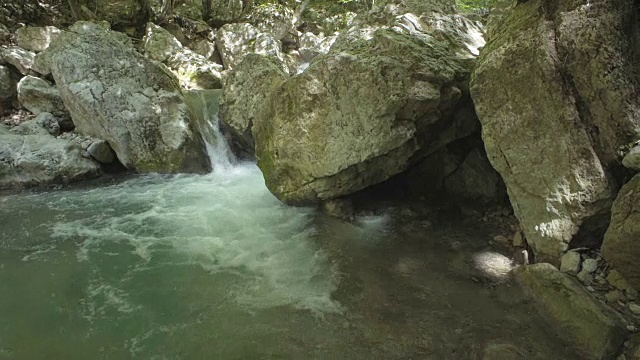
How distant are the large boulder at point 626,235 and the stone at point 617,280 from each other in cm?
5

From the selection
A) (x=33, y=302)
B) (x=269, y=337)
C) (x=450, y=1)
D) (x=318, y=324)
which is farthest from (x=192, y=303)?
(x=450, y=1)

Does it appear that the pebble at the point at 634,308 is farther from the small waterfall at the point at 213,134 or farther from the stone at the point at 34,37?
the stone at the point at 34,37

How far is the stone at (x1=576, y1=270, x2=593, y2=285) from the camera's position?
14.0 feet

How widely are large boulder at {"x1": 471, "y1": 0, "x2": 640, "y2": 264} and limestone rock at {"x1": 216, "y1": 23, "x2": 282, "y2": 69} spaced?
17367 mm

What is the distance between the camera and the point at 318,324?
4.39 m

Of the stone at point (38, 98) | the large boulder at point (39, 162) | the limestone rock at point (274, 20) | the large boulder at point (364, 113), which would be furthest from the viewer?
the limestone rock at point (274, 20)

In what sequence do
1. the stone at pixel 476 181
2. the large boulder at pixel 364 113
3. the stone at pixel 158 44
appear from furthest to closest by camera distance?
the stone at pixel 158 44
the stone at pixel 476 181
the large boulder at pixel 364 113

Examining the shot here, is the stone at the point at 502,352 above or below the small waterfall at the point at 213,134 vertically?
below

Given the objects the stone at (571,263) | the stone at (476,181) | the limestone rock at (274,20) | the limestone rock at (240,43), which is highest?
the limestone rock at (274,20)

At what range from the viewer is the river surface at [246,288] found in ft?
13.4

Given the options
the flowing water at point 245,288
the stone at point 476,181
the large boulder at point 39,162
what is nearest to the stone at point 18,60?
the large boulder at point 39,162

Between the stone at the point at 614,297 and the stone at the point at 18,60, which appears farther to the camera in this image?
the stone at the point at 18,60

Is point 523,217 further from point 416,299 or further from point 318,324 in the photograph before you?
point 318,324

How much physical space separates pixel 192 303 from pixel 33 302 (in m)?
2.09
